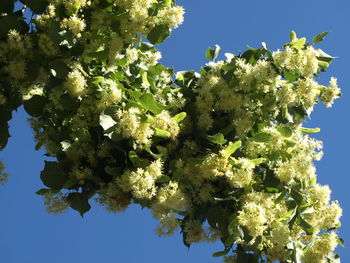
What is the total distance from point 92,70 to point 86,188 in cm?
63

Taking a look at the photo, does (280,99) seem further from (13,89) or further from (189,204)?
(13,89)

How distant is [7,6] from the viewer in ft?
8.63

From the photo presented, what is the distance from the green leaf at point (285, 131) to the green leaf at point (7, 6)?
59.5 inches

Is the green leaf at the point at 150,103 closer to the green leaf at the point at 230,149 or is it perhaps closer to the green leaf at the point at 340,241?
the green leaf at the point at 230,149

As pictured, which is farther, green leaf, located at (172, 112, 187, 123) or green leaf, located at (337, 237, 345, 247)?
green leaf, located at (337, 237, 345, 247)

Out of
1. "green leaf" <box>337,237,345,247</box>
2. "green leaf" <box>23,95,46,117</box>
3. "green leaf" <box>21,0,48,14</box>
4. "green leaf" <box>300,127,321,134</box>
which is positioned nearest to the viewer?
"green leaf" <box>21,0,48,14</box>

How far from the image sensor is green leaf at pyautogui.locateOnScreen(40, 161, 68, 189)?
250cm

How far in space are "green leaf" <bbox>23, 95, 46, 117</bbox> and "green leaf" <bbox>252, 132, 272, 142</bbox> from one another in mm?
1126

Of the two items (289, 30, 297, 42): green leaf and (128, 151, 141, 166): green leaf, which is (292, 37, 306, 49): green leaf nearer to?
(289, 30, 297, 42): green leaf

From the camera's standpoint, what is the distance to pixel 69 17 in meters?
2.52

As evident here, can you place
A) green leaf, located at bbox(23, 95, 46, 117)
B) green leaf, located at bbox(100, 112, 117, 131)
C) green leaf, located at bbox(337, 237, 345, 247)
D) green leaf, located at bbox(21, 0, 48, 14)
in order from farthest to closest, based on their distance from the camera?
green leaf, located at bbox(337, 237, 345, 247) < green leaf, located at bbox(23, 95, 46, 117) < green leaf, located at bbox(21, 0, 48, 14) < green leaf, located at bbox(100, 112, 117, 131)

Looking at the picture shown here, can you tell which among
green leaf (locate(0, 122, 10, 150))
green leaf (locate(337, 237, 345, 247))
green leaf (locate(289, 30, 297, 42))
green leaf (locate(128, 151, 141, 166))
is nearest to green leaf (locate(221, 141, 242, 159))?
green leaf (locate(128, 151, 141, 166))

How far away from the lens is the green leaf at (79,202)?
8.09ft

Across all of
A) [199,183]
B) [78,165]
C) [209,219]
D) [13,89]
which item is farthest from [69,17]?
[209,219]
